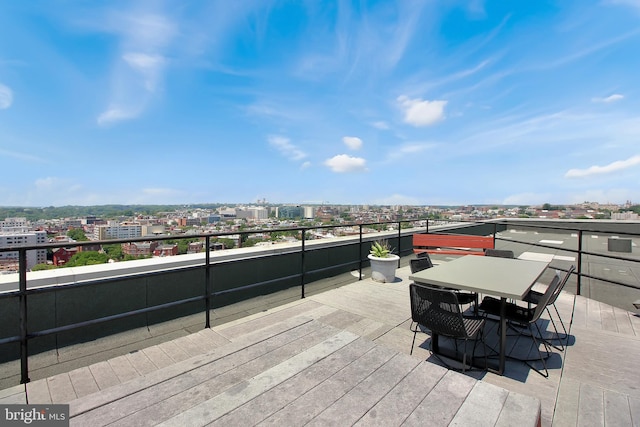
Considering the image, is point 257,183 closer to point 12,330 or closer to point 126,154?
point 126,154

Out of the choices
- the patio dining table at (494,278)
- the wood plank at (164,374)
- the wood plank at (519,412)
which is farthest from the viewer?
the patio dining table at (494,278)

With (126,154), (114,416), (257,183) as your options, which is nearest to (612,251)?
(114,416)

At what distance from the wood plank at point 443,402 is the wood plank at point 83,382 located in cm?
220

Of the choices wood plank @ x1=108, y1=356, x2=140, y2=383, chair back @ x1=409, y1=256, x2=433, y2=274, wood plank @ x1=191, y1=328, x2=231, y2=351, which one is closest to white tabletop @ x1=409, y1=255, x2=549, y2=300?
chair back @ x1=409, y1=256, x2=433, y2=274

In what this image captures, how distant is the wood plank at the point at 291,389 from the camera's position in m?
1.00

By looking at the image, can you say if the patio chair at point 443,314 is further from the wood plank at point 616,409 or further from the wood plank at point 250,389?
the wood plank at point 250,389

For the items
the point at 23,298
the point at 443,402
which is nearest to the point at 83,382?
the point at 23,298

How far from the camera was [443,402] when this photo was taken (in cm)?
110

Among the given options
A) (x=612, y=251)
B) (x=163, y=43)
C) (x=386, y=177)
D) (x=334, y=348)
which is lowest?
(x=612, y=251)

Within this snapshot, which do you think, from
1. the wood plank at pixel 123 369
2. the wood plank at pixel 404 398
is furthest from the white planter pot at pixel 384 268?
the wood plank at pixel 123 369

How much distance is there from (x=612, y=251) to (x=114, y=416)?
1352 centimetres

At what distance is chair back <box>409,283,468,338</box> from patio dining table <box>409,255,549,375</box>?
21 cm

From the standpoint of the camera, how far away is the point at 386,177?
19734mm

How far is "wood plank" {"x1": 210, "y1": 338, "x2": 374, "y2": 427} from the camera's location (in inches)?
39.4
